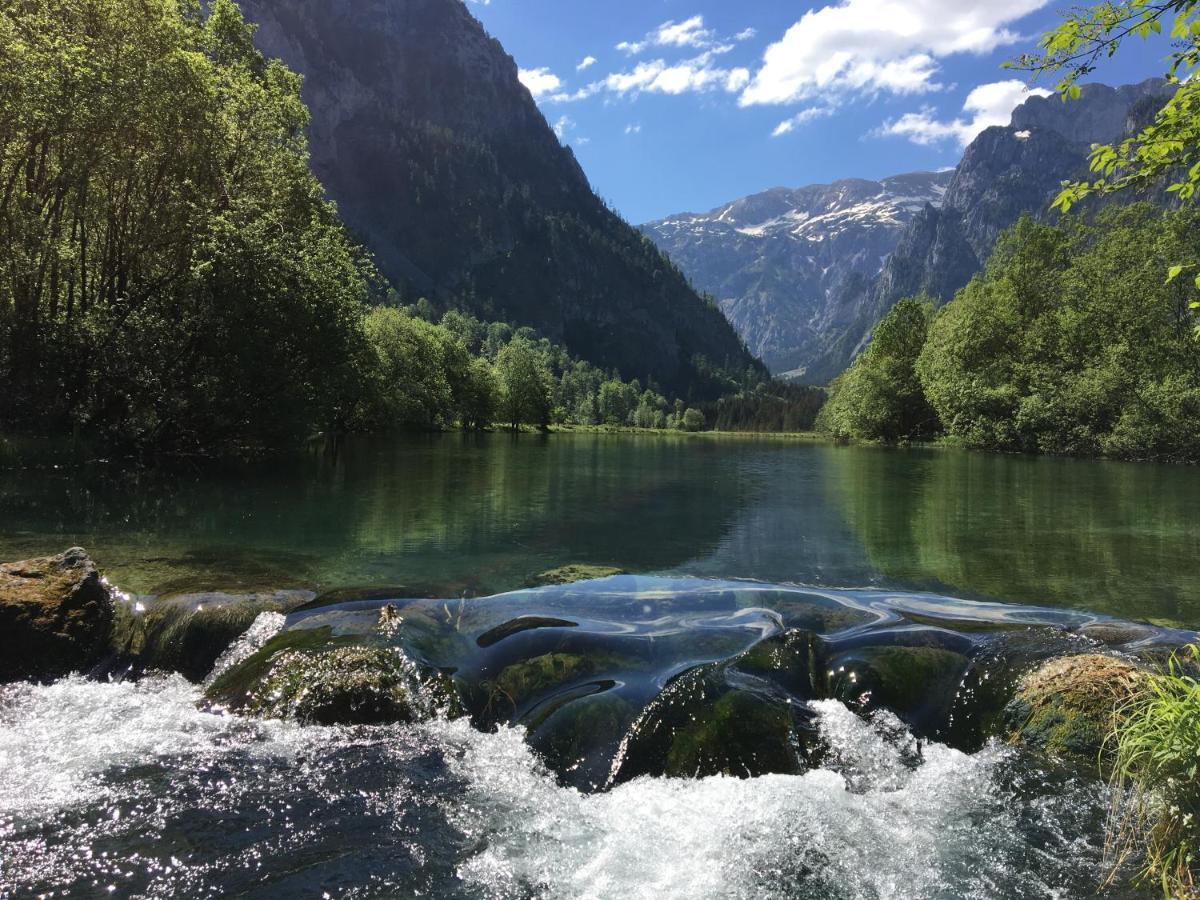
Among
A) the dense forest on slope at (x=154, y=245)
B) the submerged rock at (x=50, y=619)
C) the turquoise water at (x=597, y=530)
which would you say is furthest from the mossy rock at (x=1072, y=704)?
the dense forest on slope at (x=154, y=245)

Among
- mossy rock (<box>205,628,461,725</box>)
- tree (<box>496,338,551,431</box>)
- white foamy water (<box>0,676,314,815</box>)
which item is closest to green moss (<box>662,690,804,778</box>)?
mossy rock (<box>205,628,461,725</box>)

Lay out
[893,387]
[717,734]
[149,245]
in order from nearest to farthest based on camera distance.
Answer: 1. [717,734]
2. [149,245]
3. [893,387]

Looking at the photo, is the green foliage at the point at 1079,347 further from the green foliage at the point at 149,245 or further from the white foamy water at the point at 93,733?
the white foamy water at the point at 93,733

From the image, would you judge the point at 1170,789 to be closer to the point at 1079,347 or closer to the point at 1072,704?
the point at 1072,704

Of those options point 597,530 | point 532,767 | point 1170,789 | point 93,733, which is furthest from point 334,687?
point 597,530

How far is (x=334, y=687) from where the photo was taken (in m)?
8.14

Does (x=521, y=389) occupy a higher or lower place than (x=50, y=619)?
higher

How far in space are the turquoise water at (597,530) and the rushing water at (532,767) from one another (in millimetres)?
162

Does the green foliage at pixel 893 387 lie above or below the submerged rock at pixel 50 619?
above

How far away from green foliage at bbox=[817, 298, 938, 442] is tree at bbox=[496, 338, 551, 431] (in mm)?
56001

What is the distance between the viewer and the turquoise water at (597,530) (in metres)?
13.8

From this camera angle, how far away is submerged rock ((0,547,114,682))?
9070mm

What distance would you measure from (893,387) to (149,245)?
8122 cm

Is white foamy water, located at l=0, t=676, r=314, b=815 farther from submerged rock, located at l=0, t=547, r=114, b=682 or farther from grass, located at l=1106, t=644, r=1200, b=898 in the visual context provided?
grass, located at l=1106, t=644, r=1200, b=898
